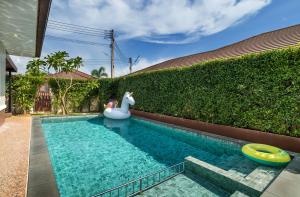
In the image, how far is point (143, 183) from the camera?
173 inches

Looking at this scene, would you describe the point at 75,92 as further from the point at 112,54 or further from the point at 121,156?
the point at 121,156

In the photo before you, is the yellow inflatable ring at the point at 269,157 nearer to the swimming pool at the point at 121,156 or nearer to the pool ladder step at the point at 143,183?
the swimming pool at the point at 121,156

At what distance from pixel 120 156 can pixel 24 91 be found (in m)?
12.6

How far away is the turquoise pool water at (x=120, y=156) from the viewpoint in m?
4.55

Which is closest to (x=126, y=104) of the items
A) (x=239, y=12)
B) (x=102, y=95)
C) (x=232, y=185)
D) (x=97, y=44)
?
(x=102, y=95)

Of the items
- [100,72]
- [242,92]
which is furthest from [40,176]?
[100,72]

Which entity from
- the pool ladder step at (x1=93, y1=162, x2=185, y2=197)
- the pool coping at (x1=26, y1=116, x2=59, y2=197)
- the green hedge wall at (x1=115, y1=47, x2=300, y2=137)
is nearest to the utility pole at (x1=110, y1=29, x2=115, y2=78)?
the green hedge wall at (x1=115, y1=47, x2=300, y2=137)

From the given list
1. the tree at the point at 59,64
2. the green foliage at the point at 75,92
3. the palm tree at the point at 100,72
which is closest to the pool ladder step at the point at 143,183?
the tree at the point at 59,64

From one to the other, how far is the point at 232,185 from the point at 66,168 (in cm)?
440

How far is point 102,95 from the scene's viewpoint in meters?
19.1

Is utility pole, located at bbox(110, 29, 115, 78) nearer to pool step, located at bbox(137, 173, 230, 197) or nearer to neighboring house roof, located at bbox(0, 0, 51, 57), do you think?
neighboring house roof, located at bbox(0, 0, 51, 57)

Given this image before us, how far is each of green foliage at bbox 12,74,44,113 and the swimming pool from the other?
8143 mm

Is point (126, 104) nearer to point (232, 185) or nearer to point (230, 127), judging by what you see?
point (230, 127)

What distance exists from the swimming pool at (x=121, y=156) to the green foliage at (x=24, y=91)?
8143 mm
